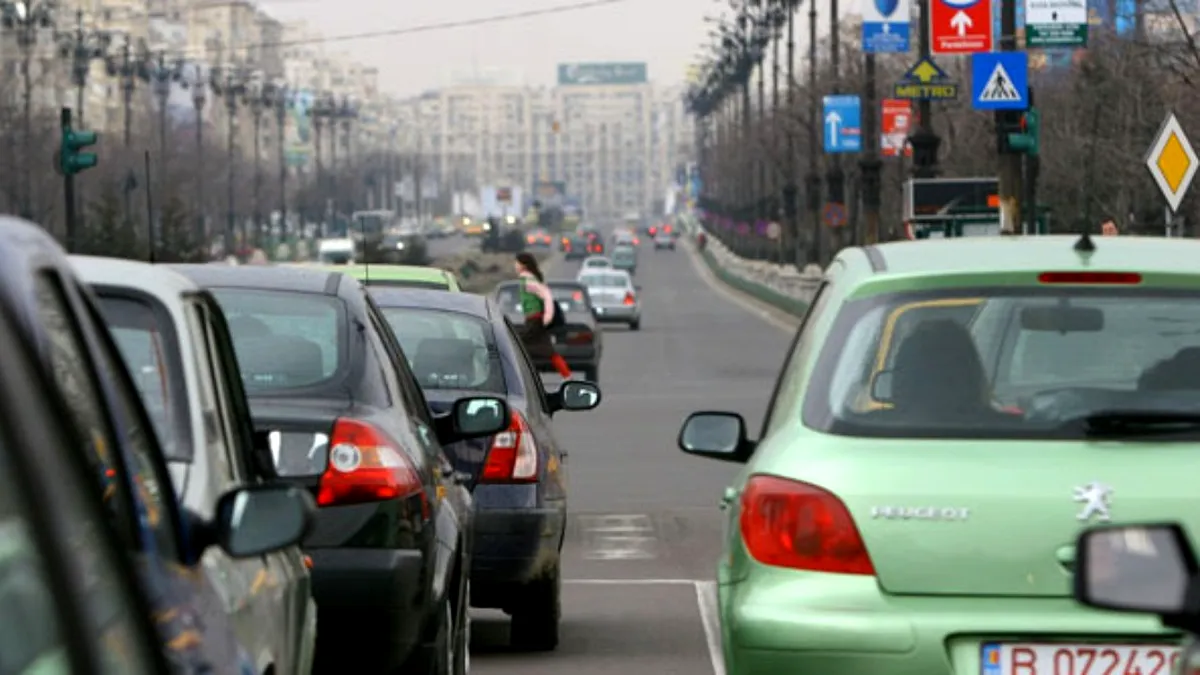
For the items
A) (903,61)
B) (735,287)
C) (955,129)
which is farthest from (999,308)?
(735,287)

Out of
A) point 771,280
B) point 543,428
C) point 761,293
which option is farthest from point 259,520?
point 761,293

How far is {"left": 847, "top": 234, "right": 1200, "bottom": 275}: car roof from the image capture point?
273 inches

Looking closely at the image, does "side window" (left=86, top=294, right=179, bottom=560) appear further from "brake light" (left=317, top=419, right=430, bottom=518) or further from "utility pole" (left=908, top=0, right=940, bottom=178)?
"utility pole" (left=908, top=0, right=940, bottom=178)

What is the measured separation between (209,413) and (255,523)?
4.18 ft

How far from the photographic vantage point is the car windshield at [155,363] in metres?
6.19

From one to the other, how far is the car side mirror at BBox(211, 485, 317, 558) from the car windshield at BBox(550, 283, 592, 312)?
40116 millimetres

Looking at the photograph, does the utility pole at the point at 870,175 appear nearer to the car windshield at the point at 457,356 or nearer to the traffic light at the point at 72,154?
the traffic light at the point at 72,154

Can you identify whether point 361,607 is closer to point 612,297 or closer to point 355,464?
point 355,464

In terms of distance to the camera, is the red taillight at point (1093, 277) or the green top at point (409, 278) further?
the green top at point (409, 278)

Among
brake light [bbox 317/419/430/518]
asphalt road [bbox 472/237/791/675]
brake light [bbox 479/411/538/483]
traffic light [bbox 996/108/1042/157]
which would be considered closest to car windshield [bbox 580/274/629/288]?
asphalt road [bbox 472/237/791/675]

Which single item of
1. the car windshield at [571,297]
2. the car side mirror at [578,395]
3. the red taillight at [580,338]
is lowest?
the red taillight at [580,338]

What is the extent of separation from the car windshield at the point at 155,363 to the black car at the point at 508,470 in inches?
188

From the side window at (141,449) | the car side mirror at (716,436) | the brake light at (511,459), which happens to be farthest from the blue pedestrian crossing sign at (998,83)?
the side window at (141,449)

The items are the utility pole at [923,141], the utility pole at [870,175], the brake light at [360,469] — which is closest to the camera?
the brake light at [360,469]
